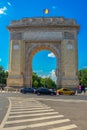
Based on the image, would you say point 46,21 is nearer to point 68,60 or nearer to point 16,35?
point 16,35

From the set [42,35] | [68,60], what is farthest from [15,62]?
[68,60]

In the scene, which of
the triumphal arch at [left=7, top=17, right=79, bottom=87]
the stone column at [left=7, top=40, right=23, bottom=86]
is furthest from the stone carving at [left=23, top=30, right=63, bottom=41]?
the stone column at [left=7, top=40, right=23, bottom=86]

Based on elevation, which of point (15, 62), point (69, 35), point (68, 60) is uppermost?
point (69, 35)

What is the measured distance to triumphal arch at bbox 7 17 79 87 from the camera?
5312 centimetres

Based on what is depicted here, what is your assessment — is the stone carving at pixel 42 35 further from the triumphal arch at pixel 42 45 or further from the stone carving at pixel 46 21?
the stone carving at pixel 46 21

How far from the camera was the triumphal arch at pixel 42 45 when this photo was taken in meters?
53.1

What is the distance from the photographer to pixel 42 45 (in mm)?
54188

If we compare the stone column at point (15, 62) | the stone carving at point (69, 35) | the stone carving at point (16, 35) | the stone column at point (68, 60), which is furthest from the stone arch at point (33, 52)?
the stone carving at point (16, 35)

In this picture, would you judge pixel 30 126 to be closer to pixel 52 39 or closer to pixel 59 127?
pixel 59 127

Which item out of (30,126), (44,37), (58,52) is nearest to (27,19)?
(44,37)

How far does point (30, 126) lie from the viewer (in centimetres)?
931

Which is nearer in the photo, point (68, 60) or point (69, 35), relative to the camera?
point (68, 60)

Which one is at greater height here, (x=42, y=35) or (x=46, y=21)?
(x=46, y=21)

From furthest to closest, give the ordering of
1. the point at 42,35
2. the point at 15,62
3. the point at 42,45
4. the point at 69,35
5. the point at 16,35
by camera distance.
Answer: the point at 16,35 → the point at 15,62 → the point at 42,45 → the point at 42,35 → the point at 69,35
